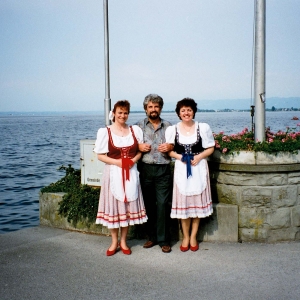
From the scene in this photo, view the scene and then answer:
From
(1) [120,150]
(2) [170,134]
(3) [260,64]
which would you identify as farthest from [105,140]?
(3) [260,64]

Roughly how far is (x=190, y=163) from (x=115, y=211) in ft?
3.32

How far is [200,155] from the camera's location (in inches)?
199

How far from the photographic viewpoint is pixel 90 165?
21.3 feet

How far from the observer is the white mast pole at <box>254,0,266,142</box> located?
571 centimetres

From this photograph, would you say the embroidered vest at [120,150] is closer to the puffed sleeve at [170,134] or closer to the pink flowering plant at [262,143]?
the puffed sleeve at [170,134]

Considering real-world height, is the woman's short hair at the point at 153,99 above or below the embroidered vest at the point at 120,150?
above

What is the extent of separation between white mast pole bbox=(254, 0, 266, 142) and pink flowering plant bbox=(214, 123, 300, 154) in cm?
20

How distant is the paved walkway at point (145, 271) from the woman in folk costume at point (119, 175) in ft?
1.39

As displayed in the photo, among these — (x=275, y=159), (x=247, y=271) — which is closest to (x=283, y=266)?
(x=247, y=271)

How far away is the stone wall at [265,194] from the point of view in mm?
5285

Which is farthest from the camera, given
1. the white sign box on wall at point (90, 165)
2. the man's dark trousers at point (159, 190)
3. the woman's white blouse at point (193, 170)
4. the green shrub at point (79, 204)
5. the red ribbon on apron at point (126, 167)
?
the white sign box on wall at point (90, 165)

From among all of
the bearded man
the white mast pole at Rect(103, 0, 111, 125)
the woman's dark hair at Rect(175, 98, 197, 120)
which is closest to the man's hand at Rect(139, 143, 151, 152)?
the bearded man

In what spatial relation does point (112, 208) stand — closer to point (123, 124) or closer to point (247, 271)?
point (123, 124)

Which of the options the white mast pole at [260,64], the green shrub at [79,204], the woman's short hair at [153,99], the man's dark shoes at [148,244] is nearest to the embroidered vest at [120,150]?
the woman's short hair at [153,99]
